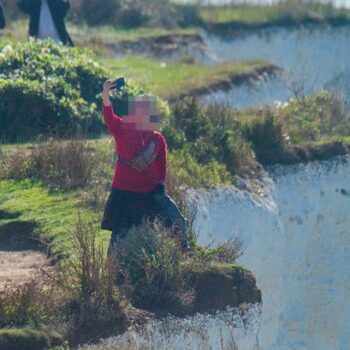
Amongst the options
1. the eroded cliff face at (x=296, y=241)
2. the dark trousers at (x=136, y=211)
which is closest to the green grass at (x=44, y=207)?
the dark trousers at (x=136, y=211)

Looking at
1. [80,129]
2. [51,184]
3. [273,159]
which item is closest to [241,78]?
[273,159]

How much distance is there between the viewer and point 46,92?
1925 cm

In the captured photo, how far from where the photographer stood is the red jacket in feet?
43.3

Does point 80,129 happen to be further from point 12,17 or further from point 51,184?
point 12,17

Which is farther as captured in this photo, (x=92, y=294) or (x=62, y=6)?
(x=62, y=6)

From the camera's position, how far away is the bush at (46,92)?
62.1ft

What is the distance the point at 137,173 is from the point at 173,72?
1388cm

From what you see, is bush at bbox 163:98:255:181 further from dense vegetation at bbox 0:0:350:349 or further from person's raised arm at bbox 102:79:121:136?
person's raised arm at bbox 102:79:121:136

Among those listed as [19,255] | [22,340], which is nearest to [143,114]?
[19,255]

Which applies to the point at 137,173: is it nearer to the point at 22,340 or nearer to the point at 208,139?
the point at 22,340

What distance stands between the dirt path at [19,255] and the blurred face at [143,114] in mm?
1578

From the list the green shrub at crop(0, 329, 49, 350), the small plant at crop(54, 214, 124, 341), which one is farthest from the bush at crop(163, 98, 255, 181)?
the green shrub at crop(0, 329, 49, 350)

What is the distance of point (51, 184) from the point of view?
53.3 feet

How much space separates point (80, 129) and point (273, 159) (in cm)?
332
